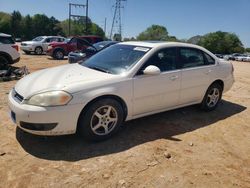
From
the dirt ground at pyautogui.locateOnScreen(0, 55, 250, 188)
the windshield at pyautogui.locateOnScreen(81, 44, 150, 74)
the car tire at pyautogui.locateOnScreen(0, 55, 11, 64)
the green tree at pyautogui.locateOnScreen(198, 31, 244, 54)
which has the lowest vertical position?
the dirt ground at pyautogui.locateOnScreen(0, 55, 250, 188)

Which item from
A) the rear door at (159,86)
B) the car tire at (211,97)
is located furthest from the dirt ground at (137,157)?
the car tire at (211,97)

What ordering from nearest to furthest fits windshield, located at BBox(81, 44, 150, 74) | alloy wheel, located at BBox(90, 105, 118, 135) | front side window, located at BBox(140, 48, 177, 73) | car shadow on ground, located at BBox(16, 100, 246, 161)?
1. car shadow on ground, located at BBox(16, 100, 246, 161)
2. alloy wheel, located at BBox(90, 105, 118, 135)
3. windshield, located at BBox(81, 44, 150, 74)
4. front side window, located at BBox(140, 48, 177, 73)

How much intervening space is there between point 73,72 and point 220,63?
331 centimetres

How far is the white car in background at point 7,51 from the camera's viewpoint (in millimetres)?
10295

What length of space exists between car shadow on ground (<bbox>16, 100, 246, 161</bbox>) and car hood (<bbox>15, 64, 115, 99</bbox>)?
773 millimetres

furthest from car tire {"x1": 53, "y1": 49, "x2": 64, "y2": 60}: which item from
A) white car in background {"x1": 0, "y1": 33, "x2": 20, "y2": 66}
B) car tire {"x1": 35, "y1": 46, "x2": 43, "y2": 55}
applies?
white car in background {"x1": 0, "y1": 33, "x2": 20, "y2": 66}

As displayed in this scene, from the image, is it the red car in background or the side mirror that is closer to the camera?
the side mirror

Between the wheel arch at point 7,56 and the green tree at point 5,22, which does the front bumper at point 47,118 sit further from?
the green tree at point 5,22

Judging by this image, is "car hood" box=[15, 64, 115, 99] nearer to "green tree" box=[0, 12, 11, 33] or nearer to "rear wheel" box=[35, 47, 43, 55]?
"rear wheel" box=[35, 47, 43, 55]

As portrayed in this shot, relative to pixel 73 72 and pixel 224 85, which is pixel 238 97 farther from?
pixel 73 72

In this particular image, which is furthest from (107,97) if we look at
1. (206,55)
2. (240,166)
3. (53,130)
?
(206,55)

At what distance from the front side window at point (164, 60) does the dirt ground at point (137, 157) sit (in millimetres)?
1073

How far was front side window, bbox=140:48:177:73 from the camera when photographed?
4.69 metres

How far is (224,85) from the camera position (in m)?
6.09
